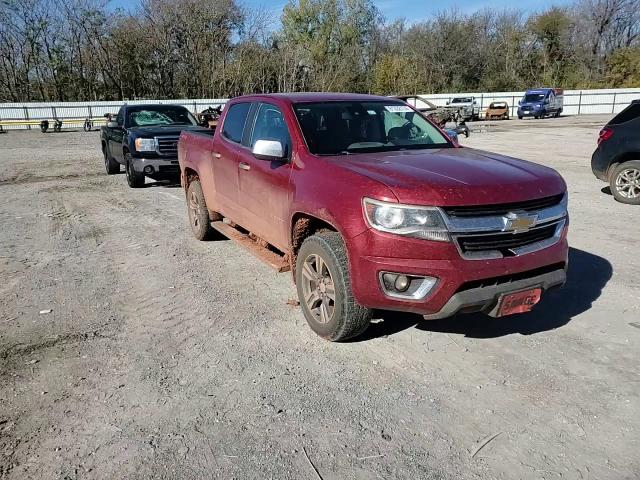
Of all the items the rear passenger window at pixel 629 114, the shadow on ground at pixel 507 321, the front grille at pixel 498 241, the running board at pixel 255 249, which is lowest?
the shadow on ground at pixel 507 321

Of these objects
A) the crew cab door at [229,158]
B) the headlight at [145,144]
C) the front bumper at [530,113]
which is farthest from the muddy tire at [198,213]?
the front bumper at [530,113]

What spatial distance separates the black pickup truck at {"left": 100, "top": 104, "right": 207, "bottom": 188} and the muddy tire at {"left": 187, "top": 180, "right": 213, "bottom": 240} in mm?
3112

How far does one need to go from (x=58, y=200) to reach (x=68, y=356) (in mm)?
7615

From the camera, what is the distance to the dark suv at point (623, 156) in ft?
28.7

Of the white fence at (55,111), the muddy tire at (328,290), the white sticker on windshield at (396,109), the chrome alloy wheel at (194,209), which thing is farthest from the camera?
the white fence at (55,111)

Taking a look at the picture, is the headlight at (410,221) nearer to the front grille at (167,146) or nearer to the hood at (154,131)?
the hood at (154,131)

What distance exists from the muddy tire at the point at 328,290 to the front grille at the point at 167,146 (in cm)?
761

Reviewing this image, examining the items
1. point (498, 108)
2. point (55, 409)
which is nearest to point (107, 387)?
point (55, 409)

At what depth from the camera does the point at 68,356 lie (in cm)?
396

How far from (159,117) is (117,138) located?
42.6 inches

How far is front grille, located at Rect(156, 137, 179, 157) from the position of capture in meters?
11.0

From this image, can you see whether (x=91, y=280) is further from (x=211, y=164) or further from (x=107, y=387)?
(x=107, y=387)

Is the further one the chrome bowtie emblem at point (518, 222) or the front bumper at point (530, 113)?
the front bumper at point (530, 113)

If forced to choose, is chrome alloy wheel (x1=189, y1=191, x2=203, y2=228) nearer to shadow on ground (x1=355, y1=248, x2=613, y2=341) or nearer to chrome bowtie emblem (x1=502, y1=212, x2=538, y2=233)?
shadow on ground (x1=355, y1=248, x2=613, y2=341)
